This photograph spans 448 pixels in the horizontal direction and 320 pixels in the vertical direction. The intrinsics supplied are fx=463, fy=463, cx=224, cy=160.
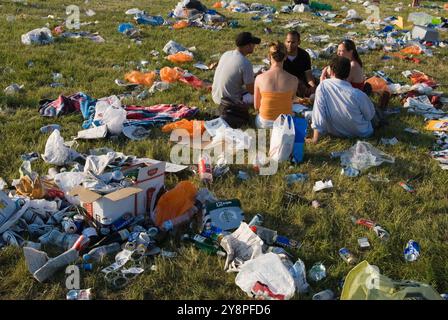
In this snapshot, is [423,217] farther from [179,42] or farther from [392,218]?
[179,42]

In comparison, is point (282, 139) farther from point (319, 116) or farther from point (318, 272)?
point (318, 272)

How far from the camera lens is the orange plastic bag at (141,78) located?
24.9 feet

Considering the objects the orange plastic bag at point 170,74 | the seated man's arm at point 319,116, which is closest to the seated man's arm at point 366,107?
the seated man's arm at point 319,116

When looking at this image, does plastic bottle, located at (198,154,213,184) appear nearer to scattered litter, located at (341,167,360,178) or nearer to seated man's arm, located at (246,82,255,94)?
scattered litter, located at (341,167,360,178)

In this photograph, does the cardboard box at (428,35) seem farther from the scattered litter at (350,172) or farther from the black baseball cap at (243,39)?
the scattered litter at (350,172)

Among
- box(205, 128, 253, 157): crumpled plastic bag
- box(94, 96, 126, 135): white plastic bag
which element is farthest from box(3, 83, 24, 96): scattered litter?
box(205, 128, 253, 157): crumpled plastic bag

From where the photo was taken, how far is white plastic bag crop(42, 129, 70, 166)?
4.88 meters

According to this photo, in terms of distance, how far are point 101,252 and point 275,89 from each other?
10.4 feet

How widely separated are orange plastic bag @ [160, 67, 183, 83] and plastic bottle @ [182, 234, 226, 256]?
14.3ft

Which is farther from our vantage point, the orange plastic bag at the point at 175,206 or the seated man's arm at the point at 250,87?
the seated man's arm at the point at 250,87

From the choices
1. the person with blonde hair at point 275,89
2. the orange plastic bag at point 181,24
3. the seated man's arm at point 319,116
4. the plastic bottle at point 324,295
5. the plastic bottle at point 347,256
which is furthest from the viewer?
the orange plastic bag at point 181,24

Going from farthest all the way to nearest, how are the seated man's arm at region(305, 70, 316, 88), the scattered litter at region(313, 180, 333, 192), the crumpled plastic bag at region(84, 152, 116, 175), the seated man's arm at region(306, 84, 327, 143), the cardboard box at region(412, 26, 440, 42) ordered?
the cardboard box at region(412, 26, 440, 42)
the seated man's arm at region(305, 70, 316, 88)
the seated man's arm at region(306, 84, 327, 143)
the scattered litter at region(313, 180, 333, 192)
the crumpled plastic bag at region(84, 152, 116, 175)

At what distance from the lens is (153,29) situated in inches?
444

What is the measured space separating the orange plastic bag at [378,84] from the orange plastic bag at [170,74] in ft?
10.4
